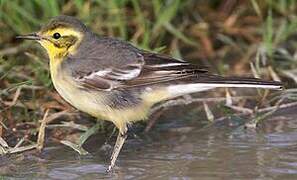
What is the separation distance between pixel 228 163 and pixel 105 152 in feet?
3.59

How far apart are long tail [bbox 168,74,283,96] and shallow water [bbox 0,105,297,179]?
514mm

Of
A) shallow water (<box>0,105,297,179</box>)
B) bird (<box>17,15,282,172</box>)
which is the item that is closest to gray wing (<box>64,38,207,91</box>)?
bird (<box>17,15,282,172</box>)

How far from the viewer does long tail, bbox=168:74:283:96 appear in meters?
6.43

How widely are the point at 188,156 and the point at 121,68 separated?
35.1 inches

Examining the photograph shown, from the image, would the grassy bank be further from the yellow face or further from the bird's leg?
the bird's leg

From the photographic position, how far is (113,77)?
6758 millimetres

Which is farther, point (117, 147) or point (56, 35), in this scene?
point (56, 35)

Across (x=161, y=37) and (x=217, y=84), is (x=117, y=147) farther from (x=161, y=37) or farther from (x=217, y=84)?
(x=161, y=37)

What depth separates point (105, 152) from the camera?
6969 millimetres

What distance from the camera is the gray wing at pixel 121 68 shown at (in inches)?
266

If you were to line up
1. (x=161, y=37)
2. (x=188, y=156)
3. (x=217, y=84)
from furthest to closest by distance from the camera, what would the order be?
(x=161, y=37), (x=188, y=156), (x=217, y=84)

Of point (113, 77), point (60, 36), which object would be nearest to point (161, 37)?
point (60, 36)

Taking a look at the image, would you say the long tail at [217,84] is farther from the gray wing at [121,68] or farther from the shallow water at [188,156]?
the shallow water at [188,156]

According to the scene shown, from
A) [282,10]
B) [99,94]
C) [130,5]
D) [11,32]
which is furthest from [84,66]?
[282,10]
